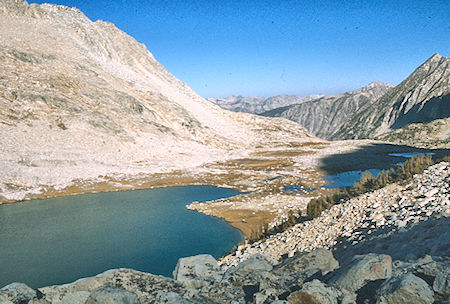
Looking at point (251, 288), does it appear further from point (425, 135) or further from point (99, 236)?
point (425, 135)

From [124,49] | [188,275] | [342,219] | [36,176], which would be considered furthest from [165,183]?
[124,49]

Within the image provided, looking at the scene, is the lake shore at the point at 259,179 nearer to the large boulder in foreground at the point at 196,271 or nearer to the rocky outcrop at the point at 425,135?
the rocky outcrop at the point at 425,135

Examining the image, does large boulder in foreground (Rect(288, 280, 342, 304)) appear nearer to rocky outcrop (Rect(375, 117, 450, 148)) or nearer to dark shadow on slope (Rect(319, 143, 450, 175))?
dark shadow on slope (Rect(319, 143, 450, 175))

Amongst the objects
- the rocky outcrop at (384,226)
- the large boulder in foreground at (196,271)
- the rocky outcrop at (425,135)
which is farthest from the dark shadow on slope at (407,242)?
the rocky outcrop at (425,135)

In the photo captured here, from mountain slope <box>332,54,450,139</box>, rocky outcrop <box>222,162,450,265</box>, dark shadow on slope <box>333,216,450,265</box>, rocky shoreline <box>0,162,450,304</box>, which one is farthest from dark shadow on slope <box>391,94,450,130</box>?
dark shadow on slope <box>333,216,450,265</box>

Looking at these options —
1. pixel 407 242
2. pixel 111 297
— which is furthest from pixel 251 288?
pixel 407 242
